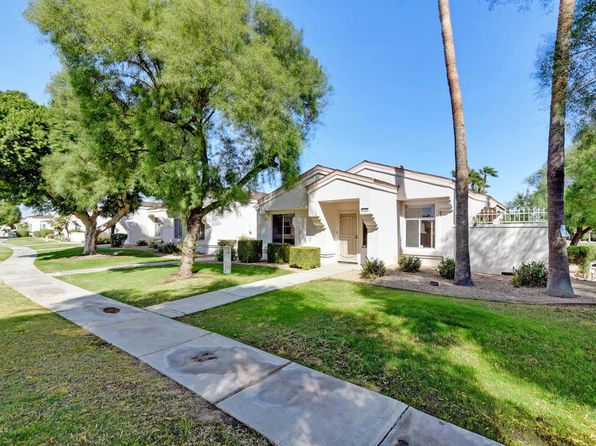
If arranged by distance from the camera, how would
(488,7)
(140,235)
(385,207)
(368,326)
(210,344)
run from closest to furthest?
1. (210,344)
2. (368,326)
3. (488,7)
4. (385,207)
5. (140,235)

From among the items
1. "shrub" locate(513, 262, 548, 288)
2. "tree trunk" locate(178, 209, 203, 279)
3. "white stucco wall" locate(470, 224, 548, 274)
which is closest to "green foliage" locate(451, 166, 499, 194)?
"white stucco wall" locate(470, 224, 548, 274)

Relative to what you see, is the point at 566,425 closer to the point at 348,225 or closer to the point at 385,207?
the point at 385,207

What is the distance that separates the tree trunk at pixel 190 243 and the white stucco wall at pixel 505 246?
37.9 feet

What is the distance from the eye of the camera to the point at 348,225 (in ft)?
49.7

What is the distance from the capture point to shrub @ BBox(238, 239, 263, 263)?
16.1m

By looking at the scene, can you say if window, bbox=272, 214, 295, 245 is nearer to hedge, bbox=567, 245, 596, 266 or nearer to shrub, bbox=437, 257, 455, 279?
shrub, bbox=437, 257, 455, 279

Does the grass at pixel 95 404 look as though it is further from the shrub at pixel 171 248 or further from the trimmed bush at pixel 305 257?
the shrub at pixel 171 248

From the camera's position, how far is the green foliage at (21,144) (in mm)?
13922

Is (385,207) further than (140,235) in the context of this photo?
No

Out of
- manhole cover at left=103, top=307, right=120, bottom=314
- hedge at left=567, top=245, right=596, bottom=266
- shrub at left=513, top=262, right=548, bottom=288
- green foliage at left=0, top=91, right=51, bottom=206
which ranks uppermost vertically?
green foliage at left=0, top=91, right=51, bottom=206

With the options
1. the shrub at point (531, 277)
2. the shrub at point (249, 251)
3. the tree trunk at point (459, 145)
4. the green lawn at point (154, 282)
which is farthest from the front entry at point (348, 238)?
the shrub at point (531, 277)

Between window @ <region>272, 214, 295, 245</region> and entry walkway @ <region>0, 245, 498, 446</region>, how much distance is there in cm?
1095

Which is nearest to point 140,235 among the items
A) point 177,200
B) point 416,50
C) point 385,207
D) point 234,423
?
point 177,200

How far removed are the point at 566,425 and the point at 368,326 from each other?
115 inches
